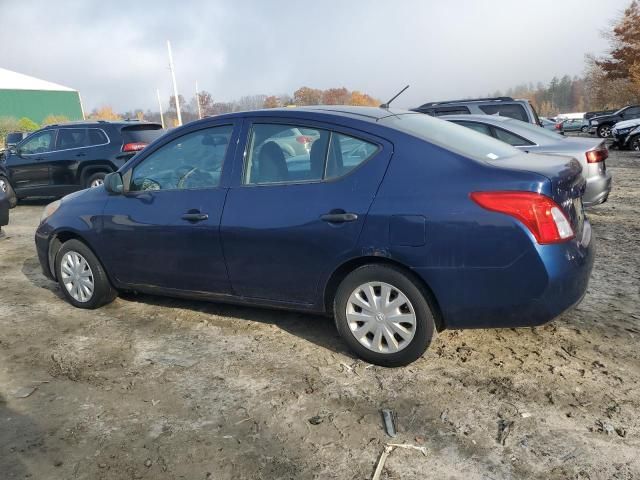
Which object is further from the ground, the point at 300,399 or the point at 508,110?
the point at 508,110

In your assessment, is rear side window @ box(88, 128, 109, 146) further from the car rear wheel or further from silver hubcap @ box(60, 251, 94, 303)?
the car rear wheel

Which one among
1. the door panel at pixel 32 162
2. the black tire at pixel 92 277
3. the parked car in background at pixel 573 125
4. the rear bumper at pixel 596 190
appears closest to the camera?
the black tire at pixel 92 277

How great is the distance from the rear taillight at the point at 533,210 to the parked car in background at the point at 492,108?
7.46m

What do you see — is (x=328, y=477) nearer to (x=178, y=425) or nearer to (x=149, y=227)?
(x=178, y=425)

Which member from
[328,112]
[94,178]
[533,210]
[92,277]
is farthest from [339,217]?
[94,178]

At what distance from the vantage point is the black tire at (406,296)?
3.04 metres

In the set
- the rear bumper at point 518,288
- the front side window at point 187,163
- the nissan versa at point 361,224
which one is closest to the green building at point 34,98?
the front side window at point 187,163

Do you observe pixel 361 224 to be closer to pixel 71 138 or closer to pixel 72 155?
pixel 72 155

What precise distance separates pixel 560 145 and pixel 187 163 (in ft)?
16.3

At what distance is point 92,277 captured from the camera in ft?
14.7

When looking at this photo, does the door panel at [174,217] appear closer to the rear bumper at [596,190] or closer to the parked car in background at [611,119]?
the rear bumper at [596,190]

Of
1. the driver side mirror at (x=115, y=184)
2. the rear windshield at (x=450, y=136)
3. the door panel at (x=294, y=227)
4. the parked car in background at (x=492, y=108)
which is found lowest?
the door panel at (x=294, y=227)

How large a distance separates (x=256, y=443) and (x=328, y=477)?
457mm

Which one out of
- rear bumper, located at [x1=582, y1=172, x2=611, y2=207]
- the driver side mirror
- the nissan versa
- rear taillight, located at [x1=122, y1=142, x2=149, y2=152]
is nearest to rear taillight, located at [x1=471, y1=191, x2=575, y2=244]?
the nissan versa
